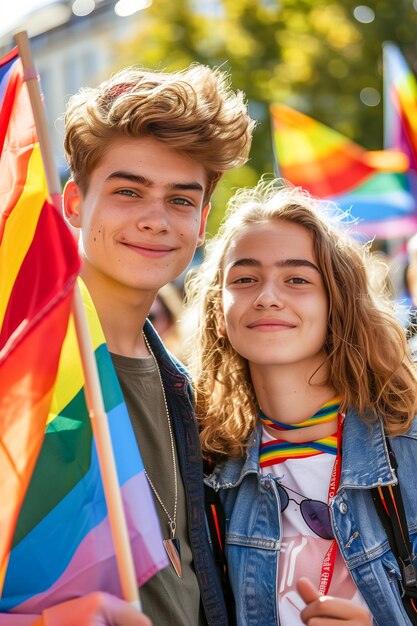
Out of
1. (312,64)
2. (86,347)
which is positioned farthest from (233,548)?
(312,64)

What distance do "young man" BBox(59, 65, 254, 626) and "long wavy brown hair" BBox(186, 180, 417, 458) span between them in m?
0.33

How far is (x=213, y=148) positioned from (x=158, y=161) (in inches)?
8.6

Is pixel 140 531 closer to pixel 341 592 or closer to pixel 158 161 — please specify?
pixel 341 592

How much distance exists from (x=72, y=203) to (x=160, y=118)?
46 centimetres

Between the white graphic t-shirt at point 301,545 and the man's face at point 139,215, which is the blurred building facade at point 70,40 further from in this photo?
the white graphic t-shirt at point 301,545

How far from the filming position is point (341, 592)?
3006 millimetres

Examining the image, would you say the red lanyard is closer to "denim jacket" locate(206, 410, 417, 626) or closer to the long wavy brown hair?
"denim jacket" locate(206, 410, 417, 626)

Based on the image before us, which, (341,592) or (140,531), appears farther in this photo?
(341,592)

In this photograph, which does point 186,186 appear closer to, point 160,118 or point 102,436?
point 160,118

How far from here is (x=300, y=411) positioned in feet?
11.0

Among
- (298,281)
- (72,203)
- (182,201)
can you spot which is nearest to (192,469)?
(298,281)

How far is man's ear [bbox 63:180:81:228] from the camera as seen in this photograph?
10.8 feet

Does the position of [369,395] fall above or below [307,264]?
below

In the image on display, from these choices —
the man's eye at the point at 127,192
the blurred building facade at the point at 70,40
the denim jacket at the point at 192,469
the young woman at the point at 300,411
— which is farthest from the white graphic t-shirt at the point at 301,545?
the blurred building facade at the point at 70,40
